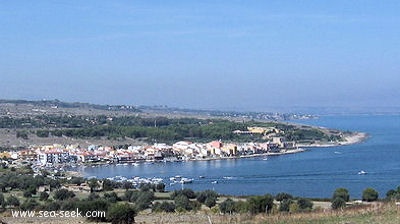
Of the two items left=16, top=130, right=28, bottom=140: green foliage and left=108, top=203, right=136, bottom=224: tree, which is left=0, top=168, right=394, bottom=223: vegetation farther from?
left=16, top=130, right=28, bottom=140: green foliage

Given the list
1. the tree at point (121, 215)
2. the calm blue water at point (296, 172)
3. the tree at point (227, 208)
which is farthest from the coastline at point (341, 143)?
the tree at point (121, 215)

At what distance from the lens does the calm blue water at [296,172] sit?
1094 inches

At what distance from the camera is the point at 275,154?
168ft

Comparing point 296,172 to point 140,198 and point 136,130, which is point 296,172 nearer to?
point 140,198

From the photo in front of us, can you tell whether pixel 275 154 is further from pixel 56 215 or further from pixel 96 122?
pixel 56 215

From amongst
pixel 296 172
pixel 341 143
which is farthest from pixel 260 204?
pixel 341 143

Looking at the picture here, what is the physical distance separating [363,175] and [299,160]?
1157cm

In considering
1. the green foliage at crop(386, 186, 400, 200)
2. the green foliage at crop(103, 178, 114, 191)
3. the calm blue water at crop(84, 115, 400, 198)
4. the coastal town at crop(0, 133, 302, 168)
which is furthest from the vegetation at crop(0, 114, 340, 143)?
the green foliage at crop(386, 186, 400, 200)

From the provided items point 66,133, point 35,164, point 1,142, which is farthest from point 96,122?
point 35,164

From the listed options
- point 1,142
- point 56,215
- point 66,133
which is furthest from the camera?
point 66,133

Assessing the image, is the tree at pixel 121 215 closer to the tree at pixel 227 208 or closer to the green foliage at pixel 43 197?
the tree at pixel 227 208

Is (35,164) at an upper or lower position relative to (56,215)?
lower

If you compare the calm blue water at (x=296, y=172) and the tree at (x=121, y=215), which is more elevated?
the tree at (x=121, y=215)

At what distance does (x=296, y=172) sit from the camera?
35094 mm
